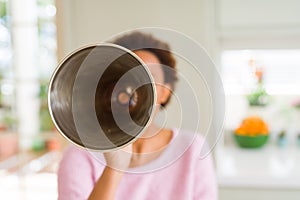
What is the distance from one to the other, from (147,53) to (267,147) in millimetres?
900

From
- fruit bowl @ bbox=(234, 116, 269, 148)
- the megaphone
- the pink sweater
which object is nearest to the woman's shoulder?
the pink sweater

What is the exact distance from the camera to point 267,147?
147 cm

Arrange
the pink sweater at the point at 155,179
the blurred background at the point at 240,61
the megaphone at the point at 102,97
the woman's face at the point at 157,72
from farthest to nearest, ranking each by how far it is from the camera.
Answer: the blurred background at the point at 240,61 < the pink sweater at the point at 155,179 < the woman's face at the point at 157,72 < the megaphone at the point at 102,97

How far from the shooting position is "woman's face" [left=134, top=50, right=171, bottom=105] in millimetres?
686

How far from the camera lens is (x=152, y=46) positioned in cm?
76

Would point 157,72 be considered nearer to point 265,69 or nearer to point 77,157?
point 77,157

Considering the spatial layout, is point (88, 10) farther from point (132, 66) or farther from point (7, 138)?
point (7, 138)

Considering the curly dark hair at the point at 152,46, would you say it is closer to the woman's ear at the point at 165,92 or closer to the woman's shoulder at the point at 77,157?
the woman's ear at the point at 165,92

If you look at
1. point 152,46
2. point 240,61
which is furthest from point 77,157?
point 240,61

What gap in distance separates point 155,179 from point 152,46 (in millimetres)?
328

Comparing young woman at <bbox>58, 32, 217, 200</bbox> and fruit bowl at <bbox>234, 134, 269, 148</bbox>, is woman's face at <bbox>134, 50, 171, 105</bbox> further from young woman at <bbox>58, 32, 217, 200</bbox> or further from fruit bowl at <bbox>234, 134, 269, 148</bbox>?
fruit bowl at <bbox>234, 134, 269, 148</bbox>

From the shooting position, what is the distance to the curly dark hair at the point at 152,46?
74cm

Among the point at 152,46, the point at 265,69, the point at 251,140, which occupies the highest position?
the point at 152,46

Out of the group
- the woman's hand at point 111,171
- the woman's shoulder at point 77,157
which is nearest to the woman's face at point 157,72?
the woman's hand at point 111,171
